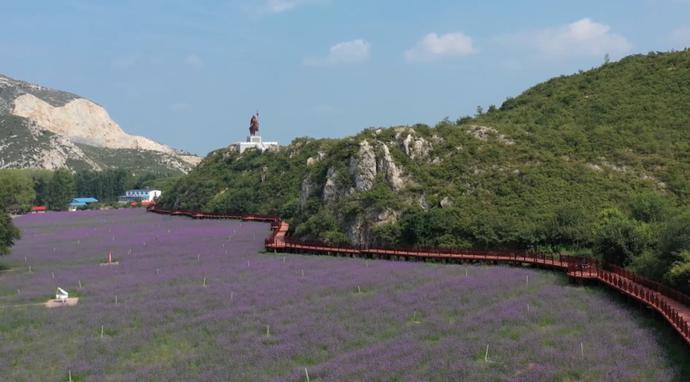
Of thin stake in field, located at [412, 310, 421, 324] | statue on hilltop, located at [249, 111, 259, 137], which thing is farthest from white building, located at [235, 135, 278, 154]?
thin stake in field, located at [412, 310, 421, 324]

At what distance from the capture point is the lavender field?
91.2 ft

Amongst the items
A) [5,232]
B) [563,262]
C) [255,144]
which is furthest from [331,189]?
[255,144]

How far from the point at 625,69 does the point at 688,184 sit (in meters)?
46.9

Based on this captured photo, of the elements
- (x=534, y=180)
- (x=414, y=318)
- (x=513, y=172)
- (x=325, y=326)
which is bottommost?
(x=325, y=326)

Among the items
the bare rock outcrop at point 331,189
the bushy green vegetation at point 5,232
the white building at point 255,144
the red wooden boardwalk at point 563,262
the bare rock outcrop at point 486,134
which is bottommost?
the red wooden boardwalk at point 563,262

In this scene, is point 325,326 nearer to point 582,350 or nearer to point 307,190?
point 582,350

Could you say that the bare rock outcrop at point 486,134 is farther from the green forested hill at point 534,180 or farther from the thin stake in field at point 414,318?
the thin stake in field at point 414,318

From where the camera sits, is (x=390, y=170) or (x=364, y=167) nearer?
(x=390, y=170)

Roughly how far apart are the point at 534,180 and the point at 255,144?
83.5 m

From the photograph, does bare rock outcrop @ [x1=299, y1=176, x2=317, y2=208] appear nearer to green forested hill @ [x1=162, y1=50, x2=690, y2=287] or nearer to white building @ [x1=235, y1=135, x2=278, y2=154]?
green forested hill @ [x1=162, y1=50, x2=690, y2=287]

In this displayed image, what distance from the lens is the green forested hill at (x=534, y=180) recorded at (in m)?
57.4

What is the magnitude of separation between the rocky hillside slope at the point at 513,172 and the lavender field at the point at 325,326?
9190mm

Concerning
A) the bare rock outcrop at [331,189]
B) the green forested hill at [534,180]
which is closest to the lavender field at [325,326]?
the green forested hill at [534,180]

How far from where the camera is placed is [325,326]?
3544 cm
